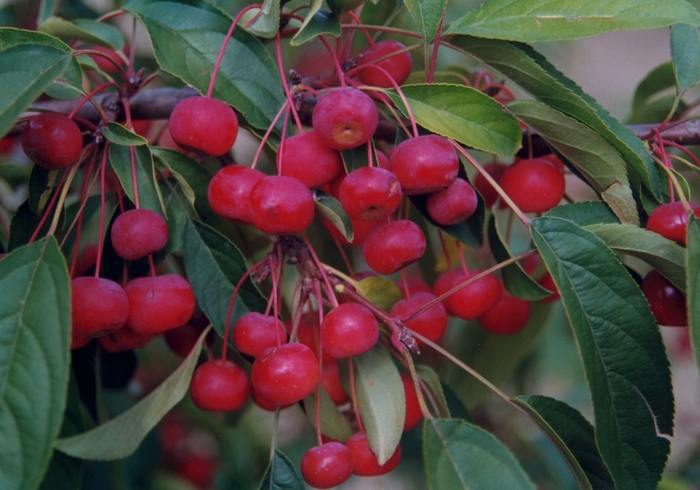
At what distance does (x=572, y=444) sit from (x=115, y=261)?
2.52ft

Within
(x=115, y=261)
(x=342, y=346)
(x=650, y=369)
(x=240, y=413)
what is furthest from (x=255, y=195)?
(x=240, y=413)

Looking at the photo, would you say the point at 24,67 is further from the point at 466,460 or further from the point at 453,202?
the point at 466,460

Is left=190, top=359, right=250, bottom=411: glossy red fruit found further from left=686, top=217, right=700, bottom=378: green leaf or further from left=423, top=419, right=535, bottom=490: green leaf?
left=686, top=217, right=700, bottom=378: green leaf

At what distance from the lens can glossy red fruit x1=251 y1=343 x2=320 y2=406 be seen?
2.72ft

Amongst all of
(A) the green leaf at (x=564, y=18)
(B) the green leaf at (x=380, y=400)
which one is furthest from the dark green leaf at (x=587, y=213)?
(B) the green leaf at (x=380, y=400)

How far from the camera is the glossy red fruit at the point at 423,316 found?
38.0 inches

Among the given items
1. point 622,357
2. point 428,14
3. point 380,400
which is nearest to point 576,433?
point 622,357

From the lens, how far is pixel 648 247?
31.3 inches

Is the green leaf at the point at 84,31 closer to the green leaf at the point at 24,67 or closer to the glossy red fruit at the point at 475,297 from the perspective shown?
the green leaf at the point at 24,67

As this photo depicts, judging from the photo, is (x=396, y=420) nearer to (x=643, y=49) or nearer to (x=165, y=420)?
(x=165, y=420)

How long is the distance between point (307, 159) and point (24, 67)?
1.18ft

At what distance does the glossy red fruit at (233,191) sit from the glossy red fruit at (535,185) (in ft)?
1.41

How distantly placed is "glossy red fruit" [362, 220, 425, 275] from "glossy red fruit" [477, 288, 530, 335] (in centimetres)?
34

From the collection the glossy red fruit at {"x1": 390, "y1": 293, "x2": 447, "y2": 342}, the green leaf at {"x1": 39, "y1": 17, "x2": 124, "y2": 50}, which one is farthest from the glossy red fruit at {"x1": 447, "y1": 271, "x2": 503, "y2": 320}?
the green leaf at {"x1": 39, "y1": 17, "x2": 124, "y2": 50}
